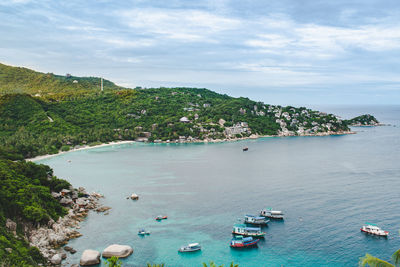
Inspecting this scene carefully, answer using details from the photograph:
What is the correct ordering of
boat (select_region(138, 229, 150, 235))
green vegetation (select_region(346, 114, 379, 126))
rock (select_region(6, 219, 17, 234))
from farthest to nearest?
green vegetation (select_region(346, 114, 379, 126)) < boat (select_region(138, 229, 150, 235)) < rock (select_region(6, 219, 17, 234))

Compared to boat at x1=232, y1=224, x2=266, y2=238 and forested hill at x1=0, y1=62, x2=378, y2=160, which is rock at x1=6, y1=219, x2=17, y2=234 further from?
forested hill at x1=0, y1=62, x2=378, y2=160

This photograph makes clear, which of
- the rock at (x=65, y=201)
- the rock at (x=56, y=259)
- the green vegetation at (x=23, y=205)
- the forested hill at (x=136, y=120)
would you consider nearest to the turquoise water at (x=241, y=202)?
the rock at (x=56, y=259)

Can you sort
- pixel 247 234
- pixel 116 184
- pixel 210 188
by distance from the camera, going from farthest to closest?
pixel 116 184 < pixel 210 188 < pixel 247 234

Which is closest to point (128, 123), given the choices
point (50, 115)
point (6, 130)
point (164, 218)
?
point (50, 115)

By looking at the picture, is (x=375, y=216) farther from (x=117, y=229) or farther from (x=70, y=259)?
(x=70, y=259)

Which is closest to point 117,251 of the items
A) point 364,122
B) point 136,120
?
point 136,120

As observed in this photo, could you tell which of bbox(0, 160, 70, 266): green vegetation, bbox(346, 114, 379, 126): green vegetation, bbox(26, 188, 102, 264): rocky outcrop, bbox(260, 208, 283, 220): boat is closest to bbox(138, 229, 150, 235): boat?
bbox(26, 188, 102, 264): rocky outcrop
